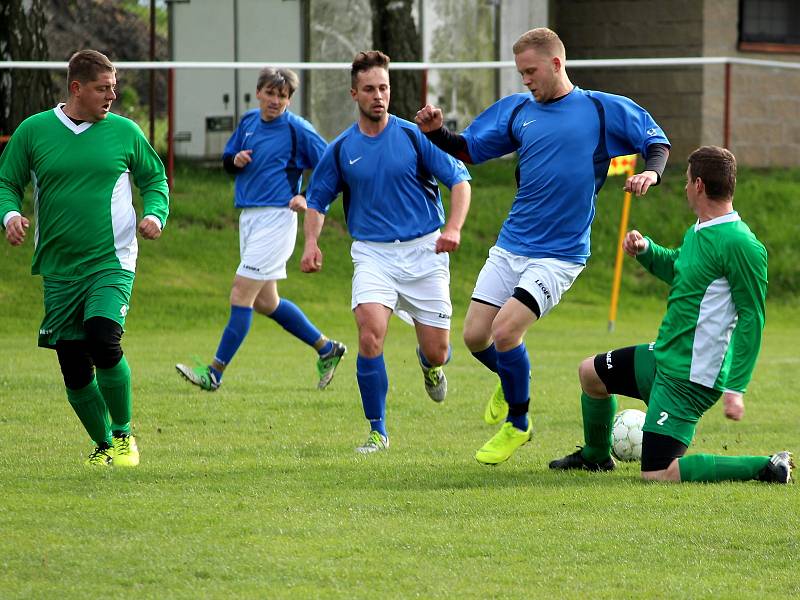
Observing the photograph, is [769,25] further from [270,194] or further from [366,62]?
[366,62]

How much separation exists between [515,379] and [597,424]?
0.57 m

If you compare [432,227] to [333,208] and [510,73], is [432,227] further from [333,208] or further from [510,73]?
[510,73]

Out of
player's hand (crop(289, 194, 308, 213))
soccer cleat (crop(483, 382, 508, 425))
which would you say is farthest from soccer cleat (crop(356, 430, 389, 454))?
player's hand (crop(289, 194, 308, 213))

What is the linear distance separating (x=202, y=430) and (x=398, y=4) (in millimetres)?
12662

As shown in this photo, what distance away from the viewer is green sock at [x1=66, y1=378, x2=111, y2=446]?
7.36 meters

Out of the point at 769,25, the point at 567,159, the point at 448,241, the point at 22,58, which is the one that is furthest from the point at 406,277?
the point at 769,25

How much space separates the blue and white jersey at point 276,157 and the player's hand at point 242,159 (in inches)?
3.7

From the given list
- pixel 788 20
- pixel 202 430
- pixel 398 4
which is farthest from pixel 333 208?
pixel 202 430

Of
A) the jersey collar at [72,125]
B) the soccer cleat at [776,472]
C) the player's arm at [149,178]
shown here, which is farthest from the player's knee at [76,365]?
the soccer cleat at [776,472]

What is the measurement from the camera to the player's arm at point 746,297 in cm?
658

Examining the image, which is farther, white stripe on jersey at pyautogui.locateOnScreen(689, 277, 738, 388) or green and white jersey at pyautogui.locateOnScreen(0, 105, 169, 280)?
green and white jersey at pyautogui.locateOnScreen(0, 105, 169, 280)

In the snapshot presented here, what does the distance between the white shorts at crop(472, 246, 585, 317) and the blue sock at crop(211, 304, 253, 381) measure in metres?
3.36

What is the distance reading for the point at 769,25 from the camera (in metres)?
22.7

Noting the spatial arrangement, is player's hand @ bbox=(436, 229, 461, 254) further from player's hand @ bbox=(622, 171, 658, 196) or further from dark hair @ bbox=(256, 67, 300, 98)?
dark hair @ bbox=(256, 67, 300, 98)
